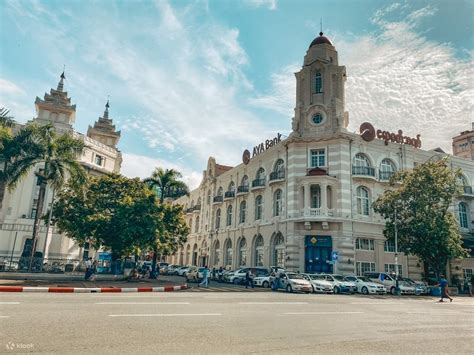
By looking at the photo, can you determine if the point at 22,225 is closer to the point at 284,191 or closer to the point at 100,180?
the point at 100,180

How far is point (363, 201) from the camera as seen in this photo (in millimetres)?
34781

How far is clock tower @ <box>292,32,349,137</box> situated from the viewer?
3572 centimetres

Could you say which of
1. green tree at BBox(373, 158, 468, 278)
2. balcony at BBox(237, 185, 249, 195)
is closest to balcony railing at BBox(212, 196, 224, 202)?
balcony at BBox(237, 185, 249, 195)

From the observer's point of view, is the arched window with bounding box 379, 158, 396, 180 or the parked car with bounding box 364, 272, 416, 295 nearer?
the parked car with bounding box 364, 272, 416, 295

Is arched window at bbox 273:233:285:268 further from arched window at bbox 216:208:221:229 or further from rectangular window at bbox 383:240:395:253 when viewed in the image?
arched window at bbox 216:208:221:229

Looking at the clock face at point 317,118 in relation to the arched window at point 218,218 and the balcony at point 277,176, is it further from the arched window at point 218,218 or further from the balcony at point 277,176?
the arched window at point 218,218

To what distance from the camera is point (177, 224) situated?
33.7 meters

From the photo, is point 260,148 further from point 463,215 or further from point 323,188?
point 463,215

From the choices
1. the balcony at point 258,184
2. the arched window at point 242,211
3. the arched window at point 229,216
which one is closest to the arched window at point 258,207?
the balcony at point 258,184

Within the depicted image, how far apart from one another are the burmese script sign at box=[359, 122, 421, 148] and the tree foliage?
67.2 feet

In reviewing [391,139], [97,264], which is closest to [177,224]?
[97,264]

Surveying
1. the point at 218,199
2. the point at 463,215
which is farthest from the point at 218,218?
the point at 463,215

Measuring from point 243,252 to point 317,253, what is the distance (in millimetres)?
11190

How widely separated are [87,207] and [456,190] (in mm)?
27948
